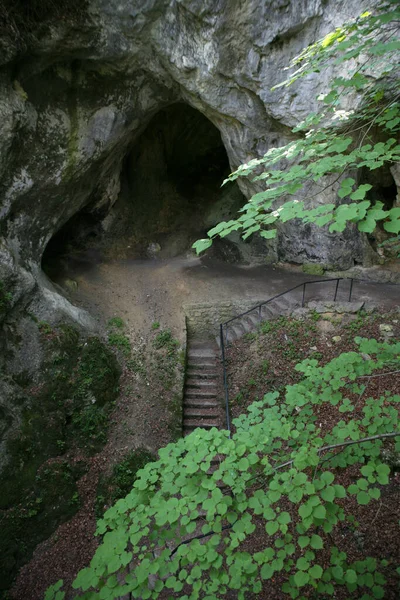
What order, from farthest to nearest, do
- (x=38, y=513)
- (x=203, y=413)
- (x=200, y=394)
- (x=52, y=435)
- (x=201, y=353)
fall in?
(x=201, y=353) < (x=200, y=394) < (x=203, y=413) < (x=52, y=435) < (x=38, y=513)

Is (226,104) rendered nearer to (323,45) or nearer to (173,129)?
(173,129)

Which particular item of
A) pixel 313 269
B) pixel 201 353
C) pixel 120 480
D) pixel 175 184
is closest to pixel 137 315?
pixel 201 353

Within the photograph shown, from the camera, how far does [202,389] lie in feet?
30.7

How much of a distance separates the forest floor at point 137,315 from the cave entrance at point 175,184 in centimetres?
185

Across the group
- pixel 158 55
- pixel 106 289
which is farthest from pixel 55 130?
pixel 106 289

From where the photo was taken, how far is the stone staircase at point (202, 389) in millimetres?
8695

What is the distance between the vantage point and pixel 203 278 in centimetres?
1258

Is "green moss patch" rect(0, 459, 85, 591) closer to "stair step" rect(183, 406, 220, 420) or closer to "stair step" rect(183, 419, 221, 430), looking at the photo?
"stair step" rect(183, 419, 221, 430)

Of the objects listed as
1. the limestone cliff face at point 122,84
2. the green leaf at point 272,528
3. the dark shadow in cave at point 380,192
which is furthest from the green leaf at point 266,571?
the dark shadow in cave at point 380,192

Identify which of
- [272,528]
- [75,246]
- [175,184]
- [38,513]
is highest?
[175,184]

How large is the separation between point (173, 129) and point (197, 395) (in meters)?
11.9

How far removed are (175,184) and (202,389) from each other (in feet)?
35.0

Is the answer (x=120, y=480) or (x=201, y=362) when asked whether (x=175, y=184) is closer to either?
(x=201, y=362)

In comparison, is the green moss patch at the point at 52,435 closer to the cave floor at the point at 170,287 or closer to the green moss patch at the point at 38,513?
the green moss patch at the point at 38,513
